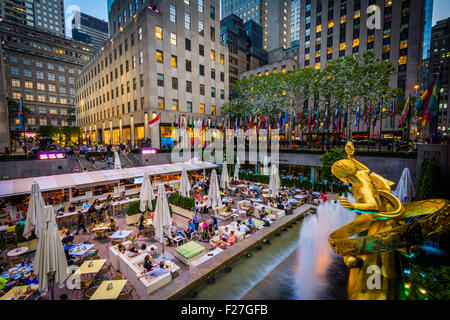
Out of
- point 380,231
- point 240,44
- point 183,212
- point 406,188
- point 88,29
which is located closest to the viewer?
point 380,231

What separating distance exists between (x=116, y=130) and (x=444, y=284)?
51.4 meters

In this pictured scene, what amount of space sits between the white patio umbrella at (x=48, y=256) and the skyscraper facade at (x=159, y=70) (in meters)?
24.9

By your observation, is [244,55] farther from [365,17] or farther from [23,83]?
[23,83]

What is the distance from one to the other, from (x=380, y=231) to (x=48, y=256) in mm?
9811

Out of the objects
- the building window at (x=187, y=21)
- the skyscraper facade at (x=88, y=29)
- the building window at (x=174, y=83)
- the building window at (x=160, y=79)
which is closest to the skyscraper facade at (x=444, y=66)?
the building window at (x=187, y=21)

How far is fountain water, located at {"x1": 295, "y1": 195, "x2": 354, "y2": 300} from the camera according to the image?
24.8 feet

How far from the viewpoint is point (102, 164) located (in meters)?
24.6

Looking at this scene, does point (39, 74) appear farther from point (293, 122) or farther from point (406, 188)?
point (406, 188)

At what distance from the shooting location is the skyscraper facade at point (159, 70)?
116 feet

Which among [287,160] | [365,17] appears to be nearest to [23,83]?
[287,160]

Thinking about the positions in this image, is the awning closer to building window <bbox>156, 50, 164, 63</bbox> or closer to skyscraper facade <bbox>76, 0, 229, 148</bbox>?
skyscraper facade <bbox>76, 0, 229, 148</bbox>

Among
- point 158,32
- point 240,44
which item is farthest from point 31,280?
point 240,44

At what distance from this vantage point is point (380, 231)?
15.6 ft

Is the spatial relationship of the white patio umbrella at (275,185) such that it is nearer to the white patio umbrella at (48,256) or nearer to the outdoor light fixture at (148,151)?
the white patio umbrella at (48,256)
